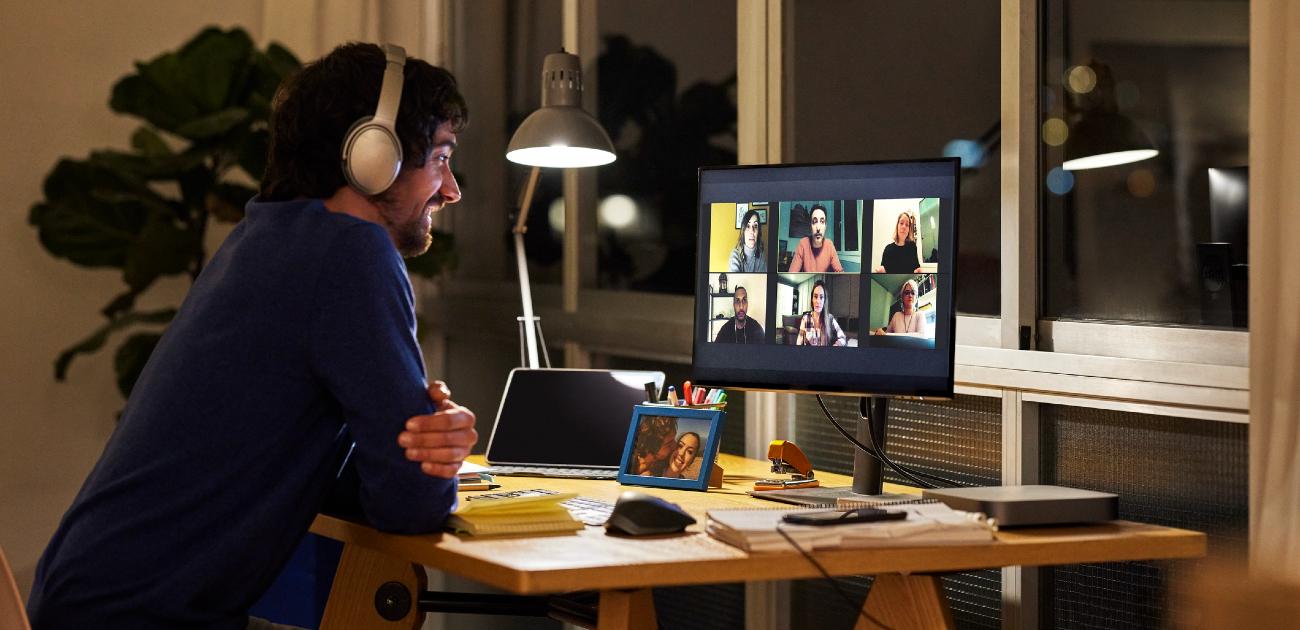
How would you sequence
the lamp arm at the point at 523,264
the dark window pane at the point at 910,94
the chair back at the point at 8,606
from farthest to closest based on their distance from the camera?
the lamp arm at the point at 523,264, the dark window pane at the point at 910,94, the chair back at the point at 8,606

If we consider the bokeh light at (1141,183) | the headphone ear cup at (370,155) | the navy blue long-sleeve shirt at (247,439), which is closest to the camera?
the navy blue long-sleeve shirt at (247,439)

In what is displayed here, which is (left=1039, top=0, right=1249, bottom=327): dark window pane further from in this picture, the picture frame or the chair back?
the chair back

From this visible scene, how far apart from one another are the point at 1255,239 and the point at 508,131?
2294mm

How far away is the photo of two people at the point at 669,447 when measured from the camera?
6.53 ft

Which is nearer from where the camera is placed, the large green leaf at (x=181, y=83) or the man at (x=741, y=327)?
the man at (x=741, y=327)

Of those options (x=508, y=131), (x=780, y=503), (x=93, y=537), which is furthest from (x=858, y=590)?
(x=508, y=131)

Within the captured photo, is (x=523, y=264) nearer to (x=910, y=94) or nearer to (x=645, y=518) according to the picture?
(x=910, y=94)

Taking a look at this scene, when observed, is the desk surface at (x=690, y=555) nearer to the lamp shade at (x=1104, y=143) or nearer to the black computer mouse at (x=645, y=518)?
the black computer mouse at (x=645, y=518)

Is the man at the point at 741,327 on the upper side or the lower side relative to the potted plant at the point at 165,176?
lower

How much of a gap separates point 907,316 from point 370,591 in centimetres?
87

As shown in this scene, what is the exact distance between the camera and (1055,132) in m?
2.04

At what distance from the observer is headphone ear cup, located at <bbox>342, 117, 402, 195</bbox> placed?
1.60 meters

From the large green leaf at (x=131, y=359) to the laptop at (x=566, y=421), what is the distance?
4.87ft

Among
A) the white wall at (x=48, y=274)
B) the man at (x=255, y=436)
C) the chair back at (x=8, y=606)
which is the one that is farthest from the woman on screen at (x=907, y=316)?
the white wall at (x=48, y=274)
